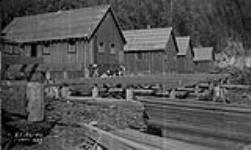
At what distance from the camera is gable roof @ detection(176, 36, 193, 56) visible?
2.01 m

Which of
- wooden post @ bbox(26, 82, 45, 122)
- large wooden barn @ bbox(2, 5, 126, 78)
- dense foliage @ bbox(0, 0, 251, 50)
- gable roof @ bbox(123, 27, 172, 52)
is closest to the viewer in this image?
wooden post @ bbox(26, 82, 45, 122)

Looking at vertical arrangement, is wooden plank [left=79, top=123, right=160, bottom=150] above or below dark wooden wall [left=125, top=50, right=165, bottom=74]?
below

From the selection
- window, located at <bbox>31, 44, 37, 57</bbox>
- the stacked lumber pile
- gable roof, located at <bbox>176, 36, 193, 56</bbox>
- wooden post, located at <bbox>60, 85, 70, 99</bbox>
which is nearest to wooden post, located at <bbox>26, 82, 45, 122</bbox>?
the stacked lumber pile

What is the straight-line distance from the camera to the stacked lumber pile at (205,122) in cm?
66

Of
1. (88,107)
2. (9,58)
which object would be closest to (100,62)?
(88,107)

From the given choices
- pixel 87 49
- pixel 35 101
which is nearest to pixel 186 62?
pixel 87 49

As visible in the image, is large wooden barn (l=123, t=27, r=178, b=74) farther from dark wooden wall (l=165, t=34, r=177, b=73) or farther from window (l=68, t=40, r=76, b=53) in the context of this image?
window (l=68, t=40, r=76, b=53)

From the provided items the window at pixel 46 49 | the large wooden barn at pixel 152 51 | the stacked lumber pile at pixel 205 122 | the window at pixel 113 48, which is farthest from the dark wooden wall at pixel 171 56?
the stacked lumber pile at pixel 205 122

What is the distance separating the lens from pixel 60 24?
1899mm

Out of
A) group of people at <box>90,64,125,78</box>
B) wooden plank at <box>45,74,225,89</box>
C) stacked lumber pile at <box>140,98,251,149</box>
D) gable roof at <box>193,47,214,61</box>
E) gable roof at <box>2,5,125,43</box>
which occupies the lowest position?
stacked lumber pile at <box>140,98,251,149</box>

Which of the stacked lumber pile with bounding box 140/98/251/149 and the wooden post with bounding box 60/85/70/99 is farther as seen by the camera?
the wooden post with bounding box 60/85/70/99

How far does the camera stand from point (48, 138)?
1155 mm

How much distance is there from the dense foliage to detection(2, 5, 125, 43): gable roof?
50 mm

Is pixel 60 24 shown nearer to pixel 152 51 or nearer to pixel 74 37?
pixel 74 37
